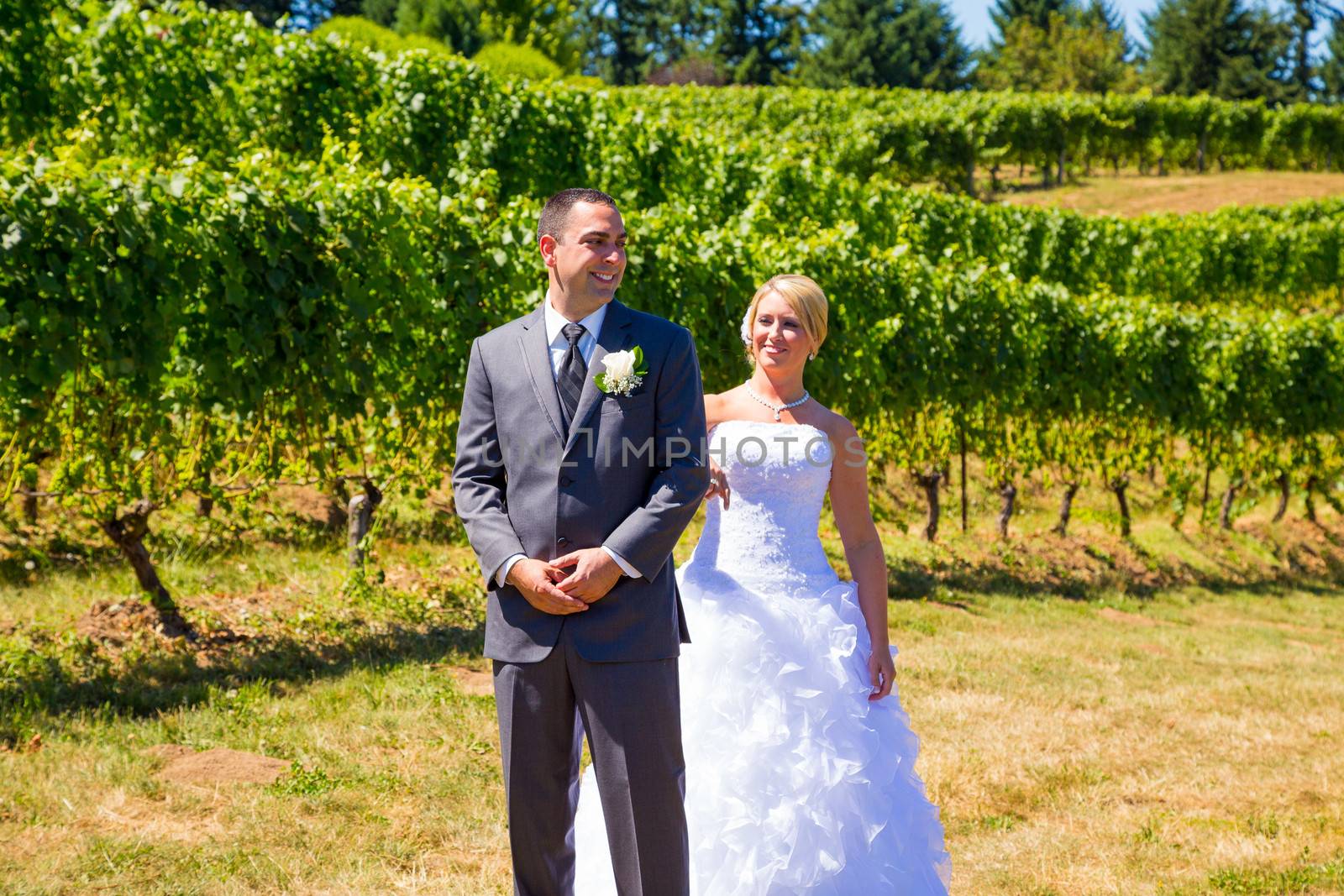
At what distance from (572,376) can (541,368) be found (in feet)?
0.27

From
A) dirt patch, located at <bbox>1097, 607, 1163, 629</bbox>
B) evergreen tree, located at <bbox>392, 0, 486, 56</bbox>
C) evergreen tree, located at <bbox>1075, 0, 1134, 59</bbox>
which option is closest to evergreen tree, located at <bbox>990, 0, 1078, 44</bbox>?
evergreen tree, located at <bbox>1075, 0, 1134, 59</bbox>

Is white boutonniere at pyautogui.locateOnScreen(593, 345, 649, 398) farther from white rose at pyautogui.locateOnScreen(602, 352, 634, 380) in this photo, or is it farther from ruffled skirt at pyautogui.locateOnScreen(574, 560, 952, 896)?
ruffled skirt at pyautogui.locateOnScreen(574, 560, 952, 896)

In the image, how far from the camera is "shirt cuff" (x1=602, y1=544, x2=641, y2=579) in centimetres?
262

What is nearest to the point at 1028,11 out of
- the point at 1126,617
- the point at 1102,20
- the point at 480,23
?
the point at 1102,20

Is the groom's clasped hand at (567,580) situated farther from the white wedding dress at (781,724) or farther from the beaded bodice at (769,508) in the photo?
the beaded bodice at (769,508)

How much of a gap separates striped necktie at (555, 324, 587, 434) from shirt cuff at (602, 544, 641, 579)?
0.38 metres

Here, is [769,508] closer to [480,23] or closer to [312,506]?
[312,506]

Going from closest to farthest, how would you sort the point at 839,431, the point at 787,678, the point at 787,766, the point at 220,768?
the point at 787,766 → the point at 787,678 → the point at 839,431 → the point at 220,768

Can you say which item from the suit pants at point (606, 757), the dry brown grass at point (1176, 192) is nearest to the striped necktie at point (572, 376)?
the suit pants at point (606, 757)

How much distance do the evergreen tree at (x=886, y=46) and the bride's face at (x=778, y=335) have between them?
185ft

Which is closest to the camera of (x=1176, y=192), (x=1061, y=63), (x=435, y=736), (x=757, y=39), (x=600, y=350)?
(x=600, y=350)

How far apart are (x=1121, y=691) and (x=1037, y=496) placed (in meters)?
8.17

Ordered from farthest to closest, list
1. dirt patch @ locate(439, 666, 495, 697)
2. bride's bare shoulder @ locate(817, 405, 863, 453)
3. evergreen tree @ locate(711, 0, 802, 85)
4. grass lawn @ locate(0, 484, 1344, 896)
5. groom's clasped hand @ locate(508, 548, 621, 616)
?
evergreen tree @ locate(711, 0, 802, 85)
dirt patch @ locate(439, 666, 495, 697)
grass lawn @ locate(0, 484, 1344, 896)
bride's bare shoulder @ locate(817, 405, 863, 453)
groom's clasped hand @ locate(508, 548, 621, 616)

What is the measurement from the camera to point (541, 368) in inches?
110
